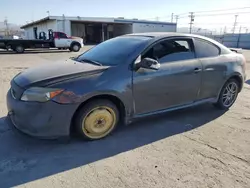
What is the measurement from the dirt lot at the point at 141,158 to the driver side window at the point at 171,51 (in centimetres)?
120

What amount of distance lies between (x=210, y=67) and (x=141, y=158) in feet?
7.77

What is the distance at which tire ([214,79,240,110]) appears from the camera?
490 centimetres

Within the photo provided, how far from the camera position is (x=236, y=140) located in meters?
3.70

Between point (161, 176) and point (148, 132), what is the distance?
1.22 meters

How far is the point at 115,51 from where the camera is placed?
13.0 ft

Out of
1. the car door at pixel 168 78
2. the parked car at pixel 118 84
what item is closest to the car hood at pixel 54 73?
the parked car at pixel 118 84

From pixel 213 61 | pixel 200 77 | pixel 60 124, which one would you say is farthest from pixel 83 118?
pixel 213 61

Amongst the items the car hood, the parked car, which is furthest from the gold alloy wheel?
the car hood

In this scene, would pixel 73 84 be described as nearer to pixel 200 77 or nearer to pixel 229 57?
pixel 200 77

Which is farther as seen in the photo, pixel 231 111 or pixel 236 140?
pixel 231 111

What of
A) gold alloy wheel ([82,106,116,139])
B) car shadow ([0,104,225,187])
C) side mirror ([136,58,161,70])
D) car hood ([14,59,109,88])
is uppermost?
side mirror ([136,58,161,70])

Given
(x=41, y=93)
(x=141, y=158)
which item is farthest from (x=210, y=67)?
(x=41, y=93)

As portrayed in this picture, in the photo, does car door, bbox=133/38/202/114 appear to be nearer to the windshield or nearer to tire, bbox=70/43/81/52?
the windshield

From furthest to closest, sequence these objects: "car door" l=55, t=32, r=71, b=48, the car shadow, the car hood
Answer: "car door" l=55, t=32, r=71, b=48
the car hood
the car shadow
